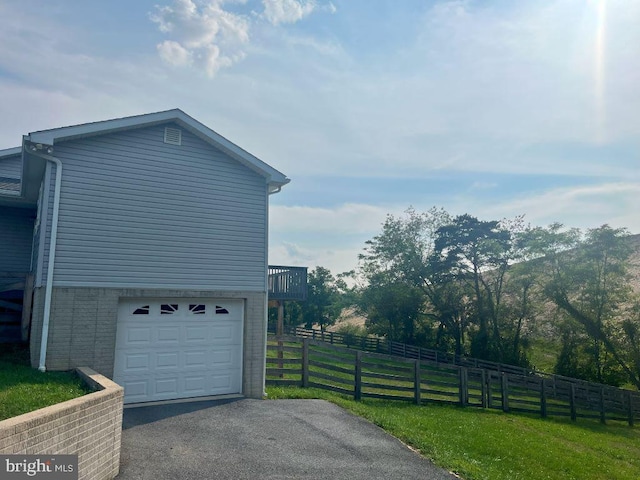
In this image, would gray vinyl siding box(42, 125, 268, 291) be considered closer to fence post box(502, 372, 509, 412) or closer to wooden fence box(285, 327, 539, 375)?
fence post box(502, 372, 509, 412)

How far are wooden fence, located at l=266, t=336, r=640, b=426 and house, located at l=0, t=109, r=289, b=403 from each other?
1920 millimetres

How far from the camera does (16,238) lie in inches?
505

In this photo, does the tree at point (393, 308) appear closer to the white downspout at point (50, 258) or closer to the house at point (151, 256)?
the house at point (151, 256)

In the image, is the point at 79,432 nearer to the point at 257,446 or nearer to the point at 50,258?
the point at 257,446

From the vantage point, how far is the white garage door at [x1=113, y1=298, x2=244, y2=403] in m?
8.86

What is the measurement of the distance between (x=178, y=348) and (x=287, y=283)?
5.64 m

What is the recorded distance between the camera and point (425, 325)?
3369 cm

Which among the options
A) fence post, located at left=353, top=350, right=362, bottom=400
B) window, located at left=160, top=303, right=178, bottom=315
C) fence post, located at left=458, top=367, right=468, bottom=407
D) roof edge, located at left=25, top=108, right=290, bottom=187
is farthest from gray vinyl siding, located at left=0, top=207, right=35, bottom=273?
fence post, located at left=458, top=367, right=468, bottom=407

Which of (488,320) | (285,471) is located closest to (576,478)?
(285,471)

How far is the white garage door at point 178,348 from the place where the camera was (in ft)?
29.1

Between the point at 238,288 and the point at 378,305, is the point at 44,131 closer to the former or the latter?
the point at 238,288

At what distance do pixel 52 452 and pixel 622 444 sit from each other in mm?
14933

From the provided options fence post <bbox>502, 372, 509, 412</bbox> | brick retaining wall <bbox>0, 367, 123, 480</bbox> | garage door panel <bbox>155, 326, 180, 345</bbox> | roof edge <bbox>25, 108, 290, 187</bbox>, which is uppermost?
roof edge <bbox>25, 108, 290, 187</bbox>

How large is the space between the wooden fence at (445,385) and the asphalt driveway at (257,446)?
90.7 inches
